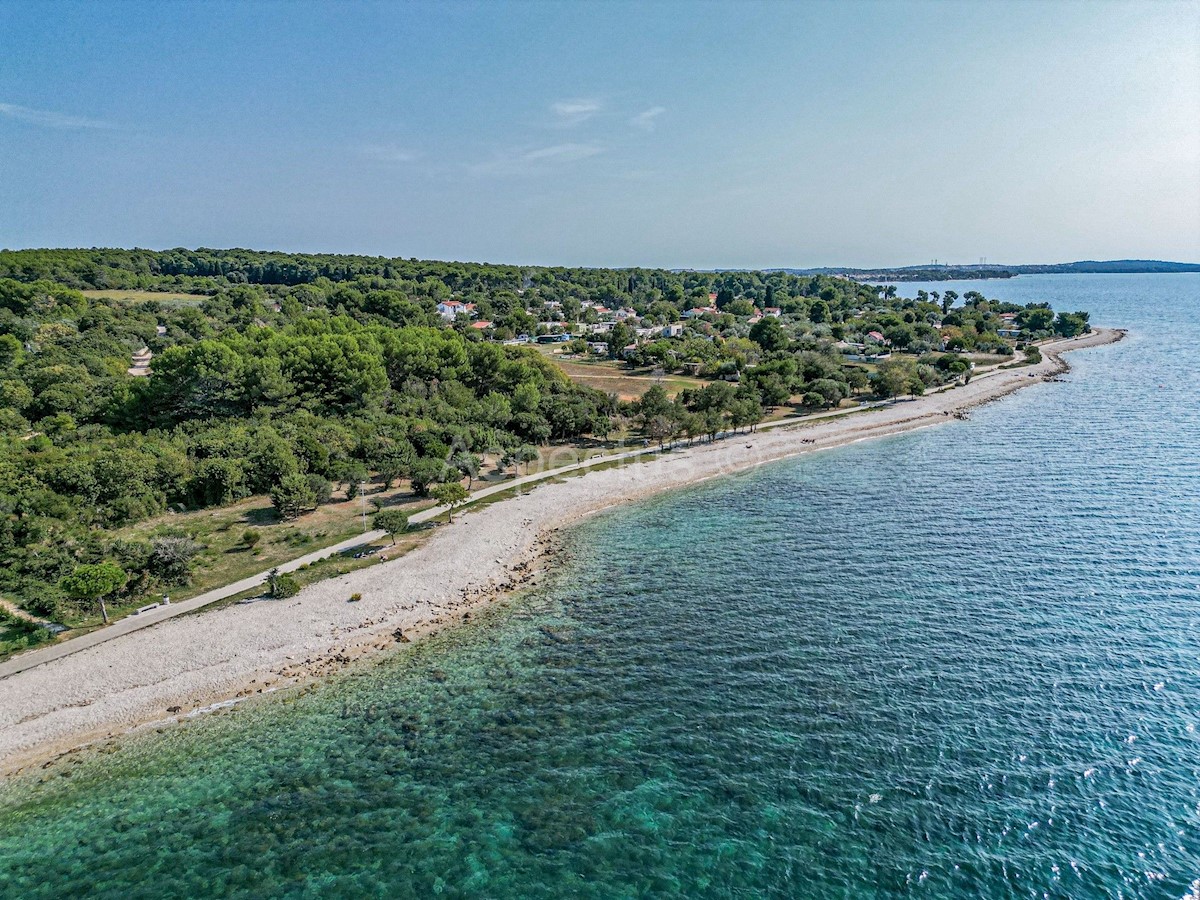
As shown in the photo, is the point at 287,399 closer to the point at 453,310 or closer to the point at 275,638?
the point at 275,638

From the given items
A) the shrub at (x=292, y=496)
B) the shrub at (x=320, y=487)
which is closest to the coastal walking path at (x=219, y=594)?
the shrub at (x=292, y=496)

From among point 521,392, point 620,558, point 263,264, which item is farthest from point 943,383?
point 263,264

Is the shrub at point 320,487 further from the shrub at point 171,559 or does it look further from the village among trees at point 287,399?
the shrub at point 171,559

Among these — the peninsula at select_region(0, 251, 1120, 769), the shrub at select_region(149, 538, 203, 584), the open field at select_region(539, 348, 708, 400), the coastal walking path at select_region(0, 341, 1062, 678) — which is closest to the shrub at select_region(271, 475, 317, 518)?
the peninsula at select_region(0, 251, 1120, 769)

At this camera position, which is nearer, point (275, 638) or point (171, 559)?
point (275, 638)

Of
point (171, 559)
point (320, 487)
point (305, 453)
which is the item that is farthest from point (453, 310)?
point (171, 559)

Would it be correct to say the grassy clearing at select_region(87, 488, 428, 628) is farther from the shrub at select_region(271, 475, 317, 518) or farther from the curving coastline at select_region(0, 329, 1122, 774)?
the curving coastline at select_region(0, 329, 1122, 774)
